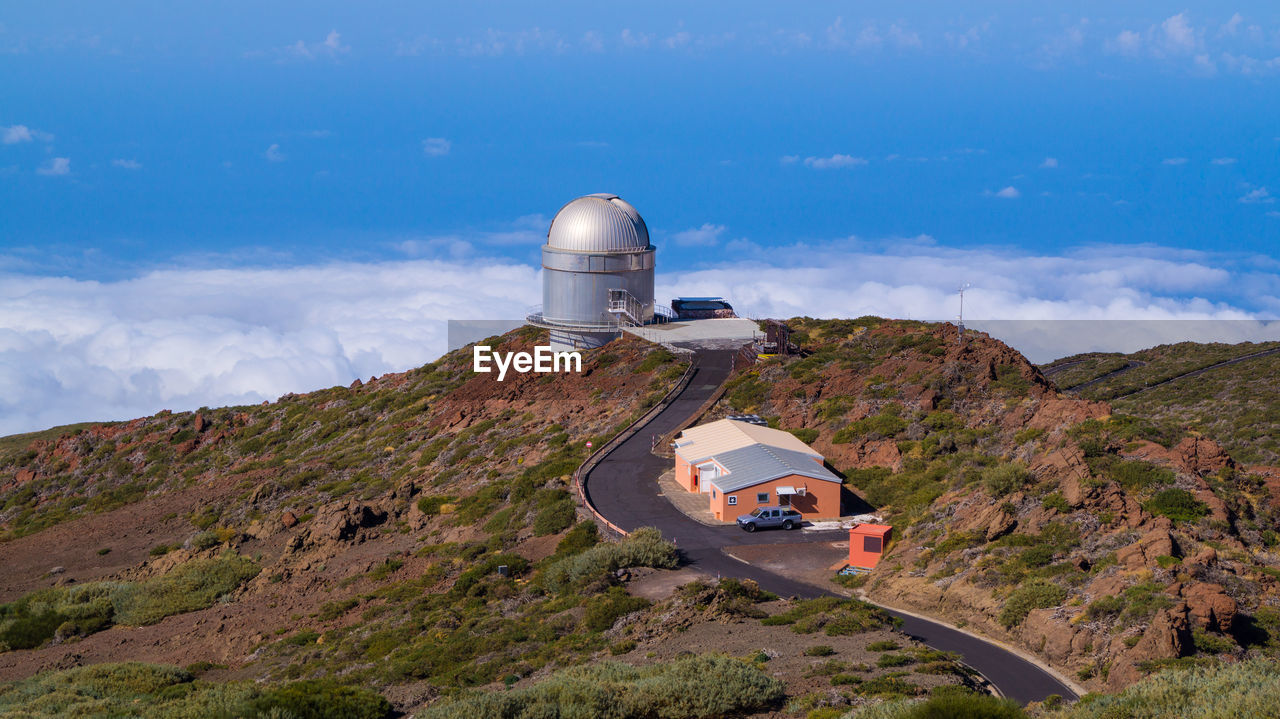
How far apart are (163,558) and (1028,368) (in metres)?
35.8

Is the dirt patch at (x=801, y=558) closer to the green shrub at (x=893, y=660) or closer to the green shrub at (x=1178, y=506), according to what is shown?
the green shrub at (x=893, y=660)

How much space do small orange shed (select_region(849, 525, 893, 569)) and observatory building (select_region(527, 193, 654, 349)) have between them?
1122 inches

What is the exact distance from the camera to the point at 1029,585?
1047 inches

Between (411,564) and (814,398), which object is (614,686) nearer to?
(411,564)

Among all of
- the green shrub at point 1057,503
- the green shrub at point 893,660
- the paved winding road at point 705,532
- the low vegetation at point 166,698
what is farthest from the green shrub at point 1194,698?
the low vegetation at point 166,698

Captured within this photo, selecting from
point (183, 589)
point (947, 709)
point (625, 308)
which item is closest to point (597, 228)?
point (625, 308)

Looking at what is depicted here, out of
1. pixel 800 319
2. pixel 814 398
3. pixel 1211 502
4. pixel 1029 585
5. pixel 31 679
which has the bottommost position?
pixel 31 679

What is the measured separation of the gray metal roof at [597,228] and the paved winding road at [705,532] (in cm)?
811

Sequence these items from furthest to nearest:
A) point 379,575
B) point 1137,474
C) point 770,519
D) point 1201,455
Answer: point 379,575 → point 770,519 → point 1201,455 → point 1137,474

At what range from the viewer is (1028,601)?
2589cm

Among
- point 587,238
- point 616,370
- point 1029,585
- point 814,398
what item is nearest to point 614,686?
point 1029,585

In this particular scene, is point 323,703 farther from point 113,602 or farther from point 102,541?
point 102,541

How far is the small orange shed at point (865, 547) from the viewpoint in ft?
102

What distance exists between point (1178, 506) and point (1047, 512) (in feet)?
11.0
